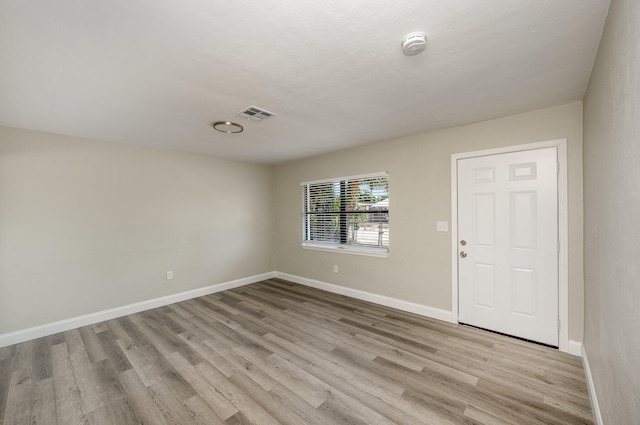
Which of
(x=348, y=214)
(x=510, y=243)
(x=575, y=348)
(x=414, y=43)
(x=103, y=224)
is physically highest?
(x=414, y=43)

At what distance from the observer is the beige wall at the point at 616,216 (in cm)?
96

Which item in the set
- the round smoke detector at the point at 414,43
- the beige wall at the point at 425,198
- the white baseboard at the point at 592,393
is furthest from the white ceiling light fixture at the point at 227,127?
the white baseboard at the point at 592,393

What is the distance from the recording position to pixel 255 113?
2594mm

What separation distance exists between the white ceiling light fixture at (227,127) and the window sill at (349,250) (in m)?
2.39

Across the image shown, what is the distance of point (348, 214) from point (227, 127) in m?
2.32

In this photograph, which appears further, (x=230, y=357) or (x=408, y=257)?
(x=408, y=257)

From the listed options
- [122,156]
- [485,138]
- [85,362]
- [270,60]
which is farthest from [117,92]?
[485,138]

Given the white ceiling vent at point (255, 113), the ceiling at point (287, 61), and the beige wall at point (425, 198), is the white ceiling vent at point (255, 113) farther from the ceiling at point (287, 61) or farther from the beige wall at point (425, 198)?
the beige wall at point (425, 198)

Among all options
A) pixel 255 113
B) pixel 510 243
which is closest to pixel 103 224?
pixel 255 113

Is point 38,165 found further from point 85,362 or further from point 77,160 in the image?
point 85,362

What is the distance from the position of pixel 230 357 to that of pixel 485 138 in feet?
11.6

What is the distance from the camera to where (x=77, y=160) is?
10.6ft

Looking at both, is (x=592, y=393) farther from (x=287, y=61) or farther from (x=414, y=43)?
(x=287, y=61)

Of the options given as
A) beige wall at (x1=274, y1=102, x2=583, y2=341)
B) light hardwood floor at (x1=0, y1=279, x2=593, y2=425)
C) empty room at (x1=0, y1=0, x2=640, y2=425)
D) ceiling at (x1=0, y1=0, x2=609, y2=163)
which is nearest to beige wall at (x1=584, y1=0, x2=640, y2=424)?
empty room at (x1=0, y1=0, x2=640, y2=425)
